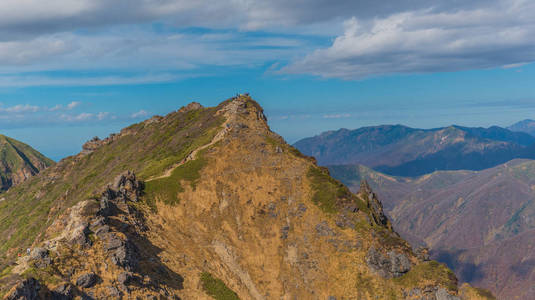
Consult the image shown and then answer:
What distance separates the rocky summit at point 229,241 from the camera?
7031 cm

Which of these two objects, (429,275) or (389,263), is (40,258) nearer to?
(389,263)

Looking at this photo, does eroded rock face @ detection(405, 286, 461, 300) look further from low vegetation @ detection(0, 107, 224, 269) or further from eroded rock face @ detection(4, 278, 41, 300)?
low vegetation @ detection(0, 107, 224, 269)

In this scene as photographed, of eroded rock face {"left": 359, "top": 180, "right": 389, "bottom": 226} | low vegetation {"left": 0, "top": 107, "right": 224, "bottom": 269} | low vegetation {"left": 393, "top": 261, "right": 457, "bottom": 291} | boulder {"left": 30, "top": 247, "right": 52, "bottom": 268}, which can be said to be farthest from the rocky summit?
low vegetation {"left": 0, "top": 107, "right": 224, "bottom": 269}

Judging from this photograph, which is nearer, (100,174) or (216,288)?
(216,288)

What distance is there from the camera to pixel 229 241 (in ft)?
346

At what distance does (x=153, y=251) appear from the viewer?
89125mm

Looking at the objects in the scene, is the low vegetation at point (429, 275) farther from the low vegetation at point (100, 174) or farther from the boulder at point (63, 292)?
the low vegetation at point (100, 174)

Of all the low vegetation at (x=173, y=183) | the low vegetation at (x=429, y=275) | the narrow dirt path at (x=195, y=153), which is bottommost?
the low vegetation at (x=429, y=275)

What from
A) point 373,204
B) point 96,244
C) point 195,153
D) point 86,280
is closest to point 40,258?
point 86,280

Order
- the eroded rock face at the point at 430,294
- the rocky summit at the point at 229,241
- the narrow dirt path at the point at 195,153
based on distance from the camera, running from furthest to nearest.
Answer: the narrow dirt path at the point at 195,153, the eroded rock face at the point at 430,294, the rocky summit at the point at 229,241

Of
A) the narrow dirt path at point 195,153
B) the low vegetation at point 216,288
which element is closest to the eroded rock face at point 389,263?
the low vegetation at point 216,288

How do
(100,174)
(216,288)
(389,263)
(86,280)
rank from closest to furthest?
(86,280) → (389,263) → (216,288) → (100,174)

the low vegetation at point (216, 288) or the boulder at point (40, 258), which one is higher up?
the boulder at point (40, 258)

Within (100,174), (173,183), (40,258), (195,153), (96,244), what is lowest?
(96,244)
